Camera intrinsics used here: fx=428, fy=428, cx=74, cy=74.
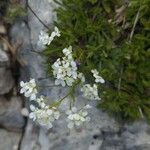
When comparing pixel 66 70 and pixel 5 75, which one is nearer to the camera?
pixel 66 70

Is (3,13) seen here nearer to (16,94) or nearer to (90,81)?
(16,94)

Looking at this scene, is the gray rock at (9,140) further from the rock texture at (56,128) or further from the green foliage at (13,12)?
the green foliage at (13,12)

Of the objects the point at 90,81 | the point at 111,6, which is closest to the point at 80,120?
the point at 90,81

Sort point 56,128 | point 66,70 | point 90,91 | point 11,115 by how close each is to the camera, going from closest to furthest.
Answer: point 66,70, point 90,91, point 56,128, point 11,115

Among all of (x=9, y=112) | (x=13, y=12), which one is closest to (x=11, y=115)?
(x=9, y=112)

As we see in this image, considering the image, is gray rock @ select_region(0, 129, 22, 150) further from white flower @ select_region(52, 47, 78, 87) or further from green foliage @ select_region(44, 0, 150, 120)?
white flower @ select_region(52, 47, 78, 87)

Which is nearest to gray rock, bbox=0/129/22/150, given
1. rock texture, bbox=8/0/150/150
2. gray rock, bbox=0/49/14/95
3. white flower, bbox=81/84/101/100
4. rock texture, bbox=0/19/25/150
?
rock texture, bbox=0/19/25/150

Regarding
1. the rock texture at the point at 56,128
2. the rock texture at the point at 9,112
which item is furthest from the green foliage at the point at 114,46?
the rock texture at the point at 9,112

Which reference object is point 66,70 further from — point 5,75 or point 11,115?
point 11,115
